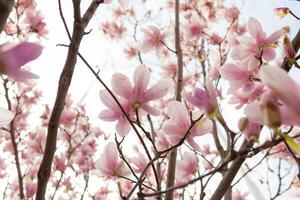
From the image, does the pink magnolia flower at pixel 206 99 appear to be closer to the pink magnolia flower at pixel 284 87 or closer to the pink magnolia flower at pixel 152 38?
the pink magnolia flower at pixel 284 87

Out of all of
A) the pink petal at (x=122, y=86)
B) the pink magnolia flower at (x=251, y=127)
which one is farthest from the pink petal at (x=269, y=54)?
the pink magnolia flower at (x=251, y=127)

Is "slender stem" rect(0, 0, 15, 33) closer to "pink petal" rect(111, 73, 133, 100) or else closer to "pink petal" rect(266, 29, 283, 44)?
"pink petal" rect(111, 73, 133, 100)

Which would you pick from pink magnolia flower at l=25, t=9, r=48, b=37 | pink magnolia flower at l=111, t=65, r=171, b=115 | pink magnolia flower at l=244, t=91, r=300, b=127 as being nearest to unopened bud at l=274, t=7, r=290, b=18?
pink magnolia flower at l=111, t=65, r=171, b=115

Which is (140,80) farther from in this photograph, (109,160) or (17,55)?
(17,55)

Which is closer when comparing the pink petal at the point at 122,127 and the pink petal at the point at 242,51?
the pink petal at the point at 122,127

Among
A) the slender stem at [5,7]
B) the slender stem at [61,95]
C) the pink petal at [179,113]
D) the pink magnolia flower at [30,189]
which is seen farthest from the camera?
the pink magnolia flower at [30,189]

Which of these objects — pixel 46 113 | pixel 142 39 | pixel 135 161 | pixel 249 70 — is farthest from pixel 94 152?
pixel 249 70

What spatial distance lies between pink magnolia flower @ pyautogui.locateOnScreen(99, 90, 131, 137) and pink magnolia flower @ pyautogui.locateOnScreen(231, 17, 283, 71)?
15.8 inches

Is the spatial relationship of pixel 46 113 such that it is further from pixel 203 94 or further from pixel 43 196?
pixel 203 94

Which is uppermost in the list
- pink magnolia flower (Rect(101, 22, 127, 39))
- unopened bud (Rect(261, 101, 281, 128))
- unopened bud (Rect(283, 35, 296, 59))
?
pink magnolia flower (Rect(101, 22, 127, 39))

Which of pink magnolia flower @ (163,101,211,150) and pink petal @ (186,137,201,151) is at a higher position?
pink magnolia flower @ (163,101,211,150)

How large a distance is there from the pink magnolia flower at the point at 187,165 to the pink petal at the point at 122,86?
0.45 metres

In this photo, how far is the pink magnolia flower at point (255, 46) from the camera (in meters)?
1.12

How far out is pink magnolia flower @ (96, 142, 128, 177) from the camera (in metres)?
1.05
